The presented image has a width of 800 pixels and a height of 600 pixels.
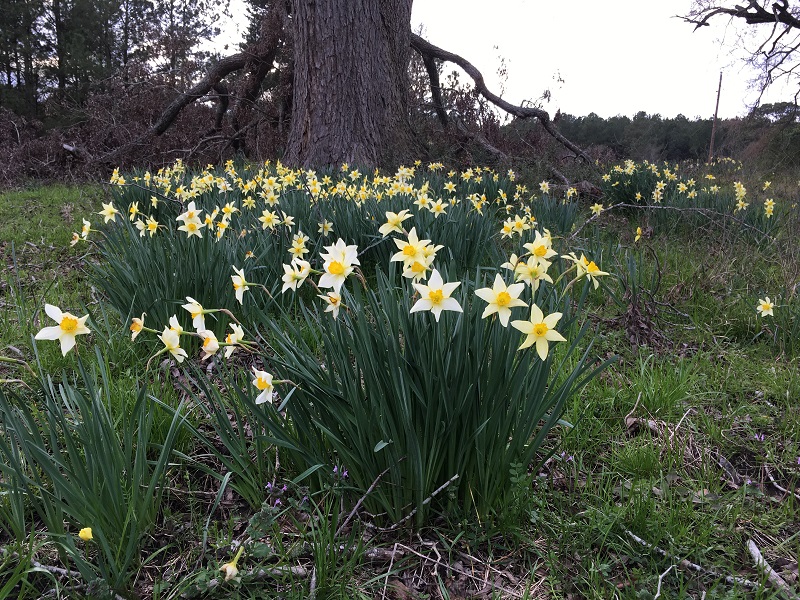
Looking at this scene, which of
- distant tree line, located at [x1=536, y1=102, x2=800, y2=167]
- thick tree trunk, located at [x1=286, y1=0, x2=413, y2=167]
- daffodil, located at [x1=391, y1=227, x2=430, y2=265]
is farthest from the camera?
distant tree line, located at [x1=536, y1=102, x2=800, y2=167]

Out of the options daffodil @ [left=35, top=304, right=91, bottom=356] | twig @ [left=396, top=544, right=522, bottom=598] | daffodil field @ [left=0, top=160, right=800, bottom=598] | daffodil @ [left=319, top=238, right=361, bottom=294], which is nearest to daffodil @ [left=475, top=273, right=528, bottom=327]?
daffodil field @ [left=0, top=160, right=800, bottom=598]

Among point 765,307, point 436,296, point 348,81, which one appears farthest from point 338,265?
point 348,81

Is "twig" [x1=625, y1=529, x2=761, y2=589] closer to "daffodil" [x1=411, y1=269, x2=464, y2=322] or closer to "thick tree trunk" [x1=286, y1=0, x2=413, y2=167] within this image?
"daffodil" [x1=411, y1=269, x2=464, y2=322]

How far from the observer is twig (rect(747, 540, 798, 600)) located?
116cm

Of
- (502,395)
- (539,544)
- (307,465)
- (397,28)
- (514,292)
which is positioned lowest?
(539,544)

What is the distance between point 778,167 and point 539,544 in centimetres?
1711

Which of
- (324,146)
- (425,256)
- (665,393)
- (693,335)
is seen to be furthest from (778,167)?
(425,256)

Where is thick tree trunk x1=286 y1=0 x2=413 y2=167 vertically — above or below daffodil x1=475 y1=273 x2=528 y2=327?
above

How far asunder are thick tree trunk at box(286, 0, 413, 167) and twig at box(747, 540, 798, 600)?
5367 mm

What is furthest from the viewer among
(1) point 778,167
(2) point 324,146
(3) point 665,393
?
(1) point 778,167

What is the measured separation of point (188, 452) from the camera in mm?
1660

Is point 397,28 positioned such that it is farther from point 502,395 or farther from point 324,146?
point 502,395

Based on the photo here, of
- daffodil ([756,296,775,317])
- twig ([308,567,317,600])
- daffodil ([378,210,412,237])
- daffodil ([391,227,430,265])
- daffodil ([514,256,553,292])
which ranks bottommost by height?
twig ([308,567,317,600])

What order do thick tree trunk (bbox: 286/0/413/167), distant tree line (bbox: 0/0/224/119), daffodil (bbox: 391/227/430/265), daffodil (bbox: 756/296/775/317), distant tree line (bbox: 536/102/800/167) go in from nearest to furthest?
daffodil (bbox: 391/227/430/265) → daffodil (bbox: 756/296/775/317) → thick tree trunk (bbox: 286/0/413/167) → distant tree line (bbox: 536/102/800/167) → distant tree line (bbox: 0/0/224/119)
